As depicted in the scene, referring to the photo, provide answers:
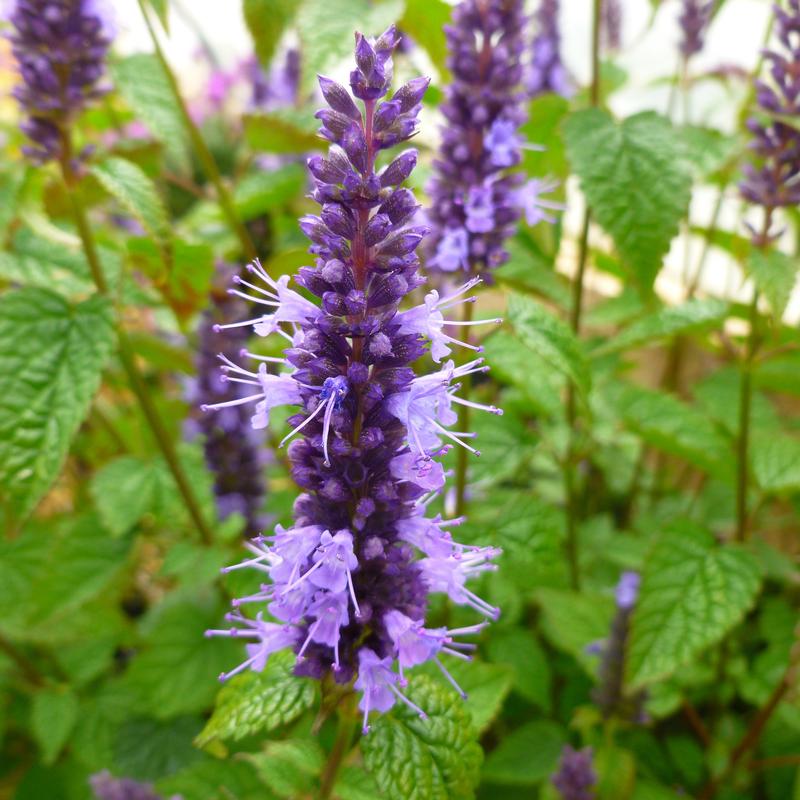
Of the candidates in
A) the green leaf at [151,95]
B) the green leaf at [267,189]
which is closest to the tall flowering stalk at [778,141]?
the green leaf at [267,189]

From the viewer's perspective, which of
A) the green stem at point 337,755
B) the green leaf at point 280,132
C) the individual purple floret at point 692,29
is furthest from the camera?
the individual purple floret at point 692,29

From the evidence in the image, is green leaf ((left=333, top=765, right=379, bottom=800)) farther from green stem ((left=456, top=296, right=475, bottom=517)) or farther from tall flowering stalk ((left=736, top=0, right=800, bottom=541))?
tall flowering stalk ((left=736, top=0, right=800, bottom=541))

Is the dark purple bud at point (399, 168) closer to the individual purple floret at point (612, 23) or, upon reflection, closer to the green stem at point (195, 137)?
the green stem at point (195, 137)

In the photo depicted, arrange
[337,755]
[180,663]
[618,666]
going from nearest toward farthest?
[337,755] → [618,666] → [180,663]

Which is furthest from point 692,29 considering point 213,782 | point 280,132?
point 213,782

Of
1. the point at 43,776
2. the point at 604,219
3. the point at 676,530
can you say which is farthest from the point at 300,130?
the point at 43,776

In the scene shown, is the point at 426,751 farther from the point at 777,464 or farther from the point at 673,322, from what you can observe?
the point at 777,464
